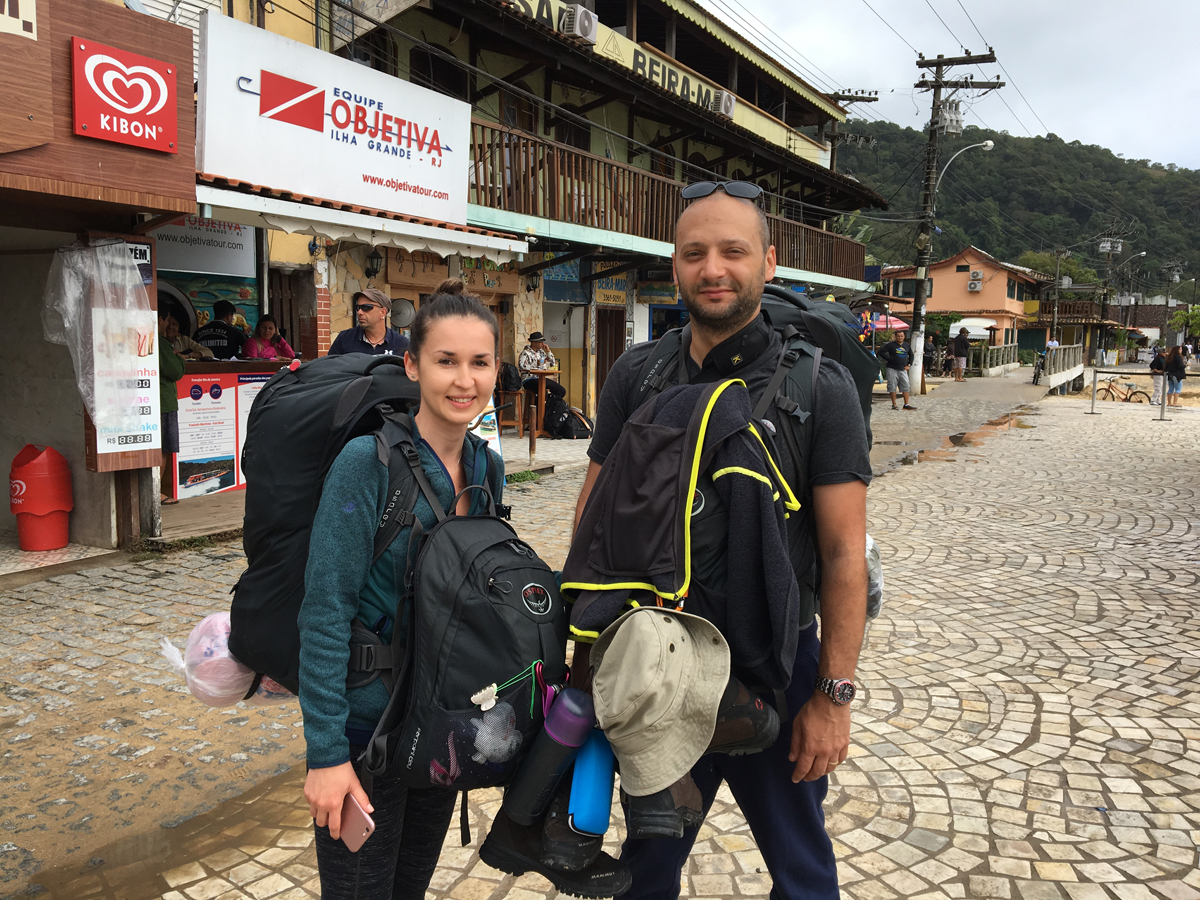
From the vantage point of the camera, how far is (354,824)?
1.70 meters

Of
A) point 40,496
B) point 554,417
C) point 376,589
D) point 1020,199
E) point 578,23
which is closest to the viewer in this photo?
point 376,589

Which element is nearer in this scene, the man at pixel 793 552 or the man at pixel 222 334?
the man at pixel 793 552

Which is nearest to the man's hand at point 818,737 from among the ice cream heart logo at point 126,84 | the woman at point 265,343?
the ice cream heart logo at point 126,84

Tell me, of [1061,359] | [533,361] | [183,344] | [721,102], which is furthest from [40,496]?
[1061,359]

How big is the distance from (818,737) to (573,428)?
1242 cm

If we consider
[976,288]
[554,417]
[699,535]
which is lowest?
[554,417]

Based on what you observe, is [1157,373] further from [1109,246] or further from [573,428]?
[1109,246]

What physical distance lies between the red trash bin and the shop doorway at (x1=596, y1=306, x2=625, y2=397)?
36.6 feet

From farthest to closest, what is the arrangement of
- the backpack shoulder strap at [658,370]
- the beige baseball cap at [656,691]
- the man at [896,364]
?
the man at [896,364], the backpack shoulder strap at [658,370], the beige baseball cap at [656,691]

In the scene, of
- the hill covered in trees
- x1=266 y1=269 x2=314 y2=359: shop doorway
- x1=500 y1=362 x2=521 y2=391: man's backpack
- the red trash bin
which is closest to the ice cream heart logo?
the red trash bin

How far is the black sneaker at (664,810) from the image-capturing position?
1559mm

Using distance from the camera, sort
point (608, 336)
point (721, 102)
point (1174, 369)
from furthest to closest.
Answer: point (1174, 369)
point (721, 102)
point (608, 336)

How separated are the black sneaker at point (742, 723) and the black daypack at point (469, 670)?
352 mm

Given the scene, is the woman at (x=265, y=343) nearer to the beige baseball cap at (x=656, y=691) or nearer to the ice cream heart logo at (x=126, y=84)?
the ice cream heart logo at (x=126, y=84)
